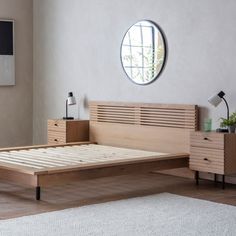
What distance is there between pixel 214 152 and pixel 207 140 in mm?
144

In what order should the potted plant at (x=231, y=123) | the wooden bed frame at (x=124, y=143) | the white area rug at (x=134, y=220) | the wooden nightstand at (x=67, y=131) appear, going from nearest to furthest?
the white area rug at (x=134, y=220) < the wooden bed frame at (x=124, y=143) < the potted plant at (x=231, y=123) < the wooden nightstand at (x=67, y=131)

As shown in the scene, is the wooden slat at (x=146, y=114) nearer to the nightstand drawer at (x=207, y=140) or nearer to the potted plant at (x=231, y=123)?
the nightstand drawer at (x=207, y=140)

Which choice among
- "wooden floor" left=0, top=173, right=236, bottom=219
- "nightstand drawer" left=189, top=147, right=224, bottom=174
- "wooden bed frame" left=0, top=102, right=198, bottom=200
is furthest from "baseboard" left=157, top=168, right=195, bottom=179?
"nightstand drawer" left=189, top=147, right=224, bottom=174

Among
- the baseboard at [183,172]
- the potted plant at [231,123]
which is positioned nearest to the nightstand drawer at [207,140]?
the potted plant at [231,123]

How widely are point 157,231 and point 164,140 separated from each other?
2.69 meters

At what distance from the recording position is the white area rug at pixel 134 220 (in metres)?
4.01

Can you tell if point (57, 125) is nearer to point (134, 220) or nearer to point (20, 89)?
point (20, 89)

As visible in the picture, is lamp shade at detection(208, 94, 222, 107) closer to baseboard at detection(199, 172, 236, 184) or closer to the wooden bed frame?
the wooden bed frame

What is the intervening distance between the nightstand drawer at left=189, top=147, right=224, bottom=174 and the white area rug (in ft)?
2.53

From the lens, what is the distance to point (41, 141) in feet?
27.6

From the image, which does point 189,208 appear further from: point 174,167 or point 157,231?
point 174,167

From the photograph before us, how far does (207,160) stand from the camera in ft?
19.2

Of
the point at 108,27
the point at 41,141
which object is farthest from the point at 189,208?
the point at 41,141

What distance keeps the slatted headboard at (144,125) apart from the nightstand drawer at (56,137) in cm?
38
